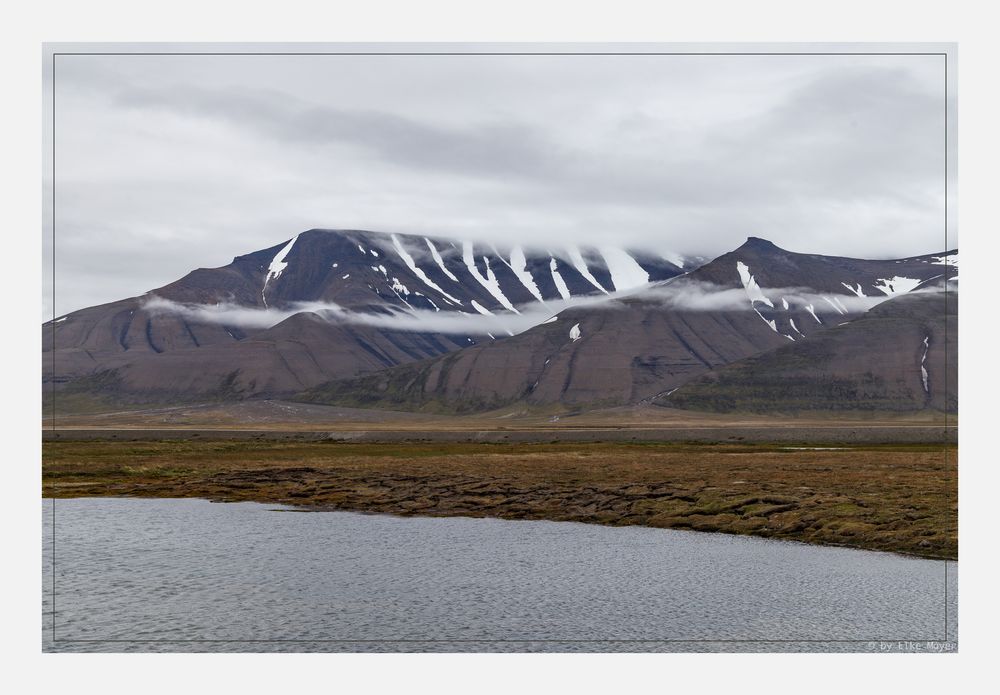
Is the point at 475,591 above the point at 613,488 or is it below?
above

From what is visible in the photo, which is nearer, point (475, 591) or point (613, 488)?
point (475, 591)

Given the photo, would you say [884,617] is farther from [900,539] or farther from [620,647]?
[900,539]

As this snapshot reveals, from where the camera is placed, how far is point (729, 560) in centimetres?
4062

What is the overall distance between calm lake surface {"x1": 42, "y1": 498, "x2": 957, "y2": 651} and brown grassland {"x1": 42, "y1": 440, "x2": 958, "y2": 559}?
14.0 feet

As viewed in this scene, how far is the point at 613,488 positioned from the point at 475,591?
33.5 metres

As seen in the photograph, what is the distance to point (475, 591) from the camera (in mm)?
33594

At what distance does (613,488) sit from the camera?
65.6 m

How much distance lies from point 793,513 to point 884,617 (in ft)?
71.4

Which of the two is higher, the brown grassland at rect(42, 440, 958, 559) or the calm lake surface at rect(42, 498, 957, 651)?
the calm lake surface at rect(42, 498, 957, 651)

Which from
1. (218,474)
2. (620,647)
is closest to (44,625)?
(620,647)

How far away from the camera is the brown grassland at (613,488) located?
48531 millimetres

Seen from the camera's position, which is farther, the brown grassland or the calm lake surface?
the brown grassland

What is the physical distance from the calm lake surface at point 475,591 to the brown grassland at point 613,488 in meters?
4.26

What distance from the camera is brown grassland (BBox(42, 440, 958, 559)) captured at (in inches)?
A: 1911
